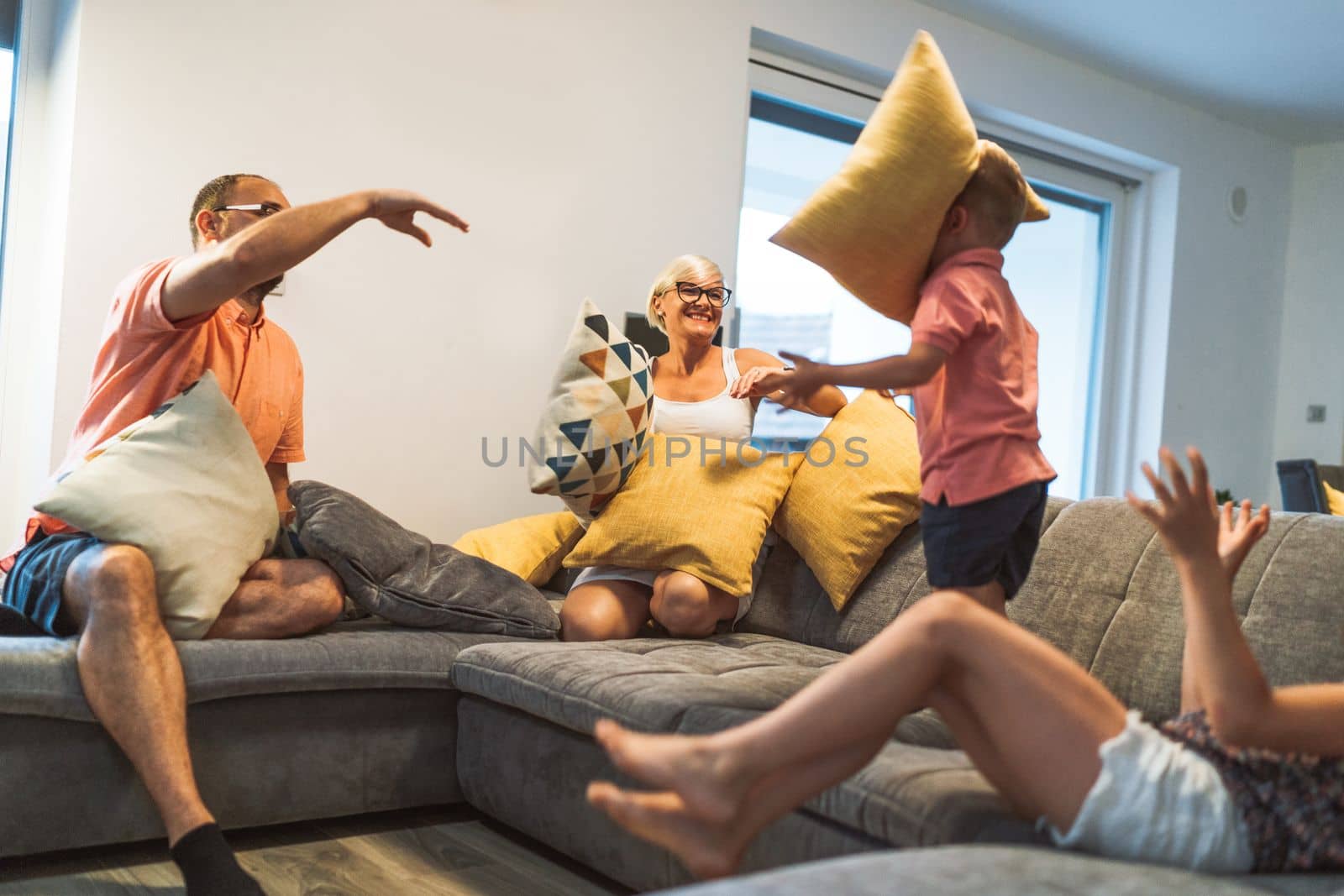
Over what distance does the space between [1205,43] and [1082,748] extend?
417 cm

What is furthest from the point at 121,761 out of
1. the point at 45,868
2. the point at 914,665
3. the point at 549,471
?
the point at 914,665

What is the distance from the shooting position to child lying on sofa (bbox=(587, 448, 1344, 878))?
1.25m

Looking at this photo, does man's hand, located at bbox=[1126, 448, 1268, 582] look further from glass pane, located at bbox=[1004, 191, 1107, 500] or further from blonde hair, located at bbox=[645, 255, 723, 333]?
glass pane, located at bbox=[1004, 191, 1107, 500]

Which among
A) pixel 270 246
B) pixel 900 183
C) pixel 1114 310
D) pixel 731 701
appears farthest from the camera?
pixel 1114 310

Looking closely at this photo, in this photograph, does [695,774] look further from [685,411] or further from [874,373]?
[685,411]

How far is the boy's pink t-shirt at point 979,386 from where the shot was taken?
1.64 meters

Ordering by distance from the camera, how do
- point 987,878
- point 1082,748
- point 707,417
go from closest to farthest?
1. point 987,878
2. point 1082,748
3. point 707,417

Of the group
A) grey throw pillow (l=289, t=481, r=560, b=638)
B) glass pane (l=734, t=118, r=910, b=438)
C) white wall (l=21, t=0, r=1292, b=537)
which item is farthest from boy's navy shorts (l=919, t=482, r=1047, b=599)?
glass pane (l=734, t=118, r=910, b=438)

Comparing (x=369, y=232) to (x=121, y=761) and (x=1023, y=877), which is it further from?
(x=1023, y=877)

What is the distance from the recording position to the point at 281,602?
216 cm

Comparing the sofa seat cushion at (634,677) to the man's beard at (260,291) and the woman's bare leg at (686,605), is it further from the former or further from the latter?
the man's beard at (260,291)

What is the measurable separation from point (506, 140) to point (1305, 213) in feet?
14.5

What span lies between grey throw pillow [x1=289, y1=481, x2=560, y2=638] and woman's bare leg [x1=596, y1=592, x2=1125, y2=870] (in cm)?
111

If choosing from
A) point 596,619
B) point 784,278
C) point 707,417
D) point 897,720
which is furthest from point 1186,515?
point 784,278
